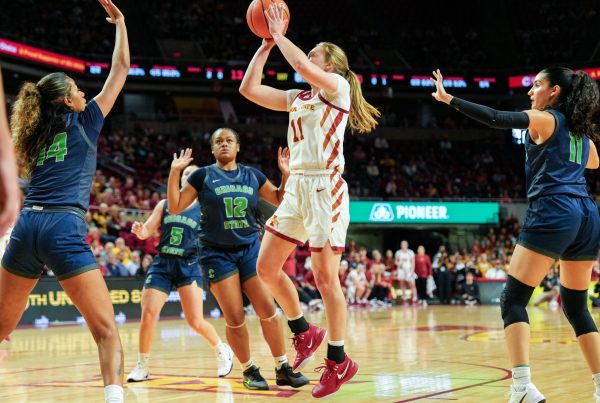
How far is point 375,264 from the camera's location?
22109mm

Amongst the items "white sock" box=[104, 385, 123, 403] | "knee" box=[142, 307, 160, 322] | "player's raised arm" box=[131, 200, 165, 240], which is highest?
"player's raised arm" box=[131, 200, 165, 240]

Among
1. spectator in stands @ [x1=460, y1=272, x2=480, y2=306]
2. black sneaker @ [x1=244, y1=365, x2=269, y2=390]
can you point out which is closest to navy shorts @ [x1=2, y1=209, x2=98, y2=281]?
black sneaker @ [x1=244, y1=365, x2=269, y2=390]

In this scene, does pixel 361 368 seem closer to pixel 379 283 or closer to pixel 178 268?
pixel 178 268

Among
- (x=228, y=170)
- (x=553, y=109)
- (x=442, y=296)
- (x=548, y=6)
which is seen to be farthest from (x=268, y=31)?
(x=548, y=6)

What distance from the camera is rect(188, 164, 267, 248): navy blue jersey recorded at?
21.2ft

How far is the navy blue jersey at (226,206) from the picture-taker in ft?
21.2

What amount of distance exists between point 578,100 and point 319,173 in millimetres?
1752

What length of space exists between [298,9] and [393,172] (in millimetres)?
9931

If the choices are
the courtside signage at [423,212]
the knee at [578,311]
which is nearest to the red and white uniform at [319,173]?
the knee at [578,311]

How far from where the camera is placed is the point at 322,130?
5379 millimetres

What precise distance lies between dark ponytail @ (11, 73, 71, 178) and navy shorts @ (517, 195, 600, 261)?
2902mm

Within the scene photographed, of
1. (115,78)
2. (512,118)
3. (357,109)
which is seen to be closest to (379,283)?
(357,109)

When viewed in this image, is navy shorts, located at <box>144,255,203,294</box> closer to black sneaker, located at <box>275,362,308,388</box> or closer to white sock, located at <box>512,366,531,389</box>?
black sneaker, located at <box>275,362,308,388</box>

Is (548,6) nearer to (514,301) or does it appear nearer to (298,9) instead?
(298,9)
